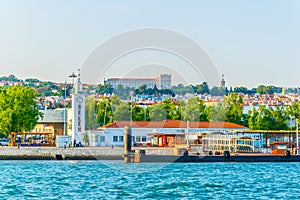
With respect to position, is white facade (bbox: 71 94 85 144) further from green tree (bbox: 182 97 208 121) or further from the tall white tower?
green tree (bbox: 182 97 208 121)

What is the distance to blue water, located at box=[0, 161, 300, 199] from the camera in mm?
47438

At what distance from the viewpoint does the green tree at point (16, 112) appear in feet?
359

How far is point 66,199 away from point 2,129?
67792 millimetres

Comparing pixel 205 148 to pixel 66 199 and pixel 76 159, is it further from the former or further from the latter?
pixel 66 199

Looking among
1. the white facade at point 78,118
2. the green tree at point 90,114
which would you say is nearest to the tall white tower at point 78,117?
the white facade at point 78,118

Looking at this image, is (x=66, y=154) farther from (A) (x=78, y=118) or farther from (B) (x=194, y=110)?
(B) (x=194, y=110)

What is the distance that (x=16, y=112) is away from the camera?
10956 centimetres

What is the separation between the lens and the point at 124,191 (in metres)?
49.3

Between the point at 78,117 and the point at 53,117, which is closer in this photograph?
the point at 78,117

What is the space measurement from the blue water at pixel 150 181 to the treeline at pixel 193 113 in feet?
114

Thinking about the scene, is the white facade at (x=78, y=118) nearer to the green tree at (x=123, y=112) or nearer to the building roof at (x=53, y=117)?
the green tree at (x=123, y=112)

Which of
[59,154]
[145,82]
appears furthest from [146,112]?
[59,154]

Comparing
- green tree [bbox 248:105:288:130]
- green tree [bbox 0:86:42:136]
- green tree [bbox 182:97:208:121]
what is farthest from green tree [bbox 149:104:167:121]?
green tree [bbox 0:86:42:136]

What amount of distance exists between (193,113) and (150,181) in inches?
2502
